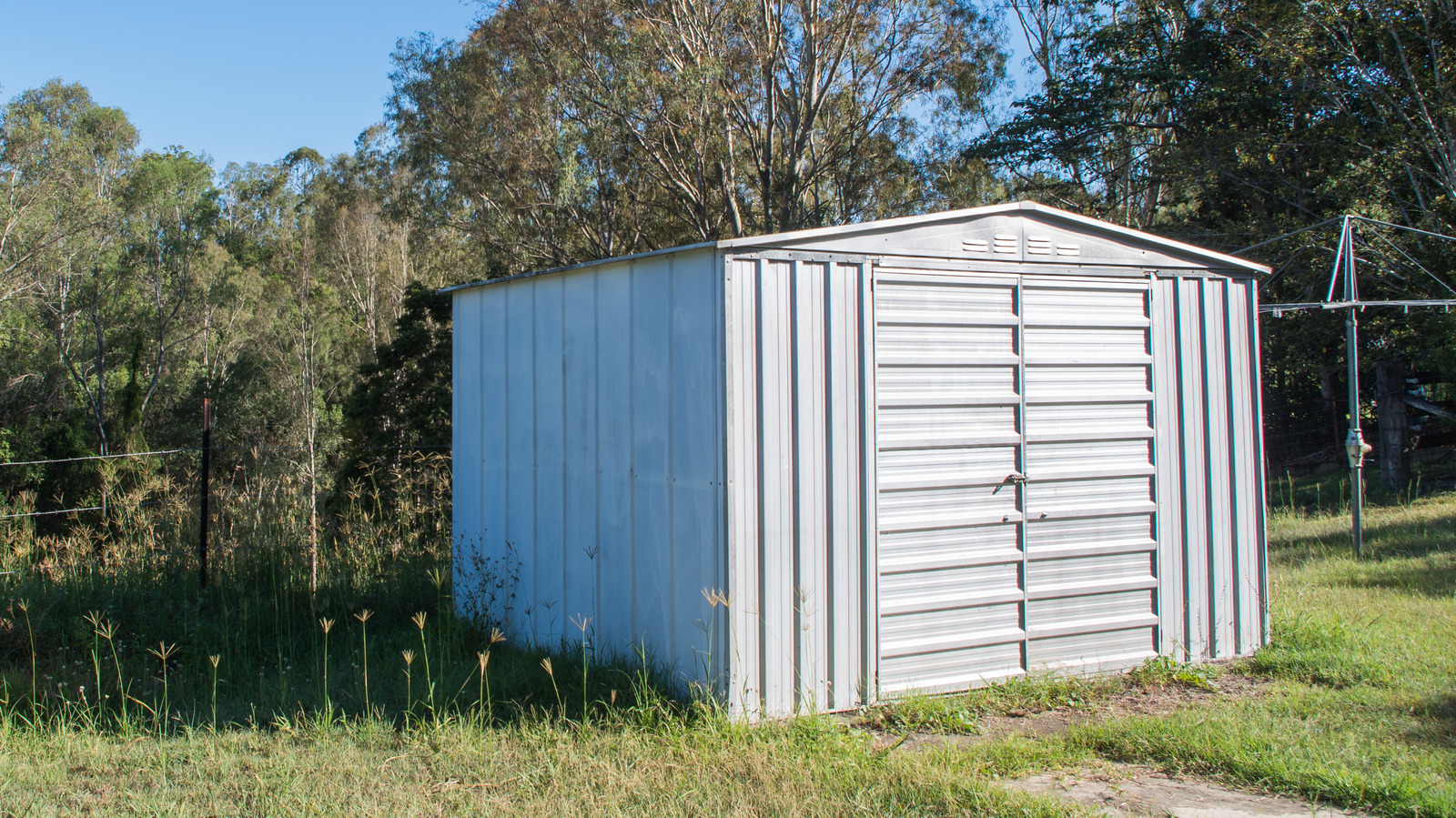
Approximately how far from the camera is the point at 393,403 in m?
15.9

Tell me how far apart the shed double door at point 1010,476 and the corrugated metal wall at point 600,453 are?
927mm

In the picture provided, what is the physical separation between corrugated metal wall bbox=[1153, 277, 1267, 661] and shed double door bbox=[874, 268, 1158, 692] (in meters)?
0.15

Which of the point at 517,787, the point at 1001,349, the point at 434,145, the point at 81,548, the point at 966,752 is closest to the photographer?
the point at 517,787

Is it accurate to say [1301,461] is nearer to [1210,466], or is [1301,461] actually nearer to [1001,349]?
[1210,466]

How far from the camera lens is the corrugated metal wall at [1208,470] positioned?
5859 mm

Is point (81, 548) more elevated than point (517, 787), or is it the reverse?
point (81, 548)

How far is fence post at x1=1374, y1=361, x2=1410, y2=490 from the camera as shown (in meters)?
13.0

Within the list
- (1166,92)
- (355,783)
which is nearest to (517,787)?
(355,783)

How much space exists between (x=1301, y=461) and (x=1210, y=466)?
1301 cm

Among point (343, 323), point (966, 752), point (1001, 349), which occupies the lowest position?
point (966, 752)

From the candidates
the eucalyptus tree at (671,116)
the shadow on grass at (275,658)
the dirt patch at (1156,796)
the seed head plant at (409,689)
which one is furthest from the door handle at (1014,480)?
the eucalyptus tree at (671,116)

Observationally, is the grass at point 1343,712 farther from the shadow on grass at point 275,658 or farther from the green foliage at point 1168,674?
the shadow on grass at point 275,658

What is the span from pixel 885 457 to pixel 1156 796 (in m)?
1.92

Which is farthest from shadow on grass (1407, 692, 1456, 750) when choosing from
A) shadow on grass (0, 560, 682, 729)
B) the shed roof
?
shadow on grass (0, 560, 682, 729)
